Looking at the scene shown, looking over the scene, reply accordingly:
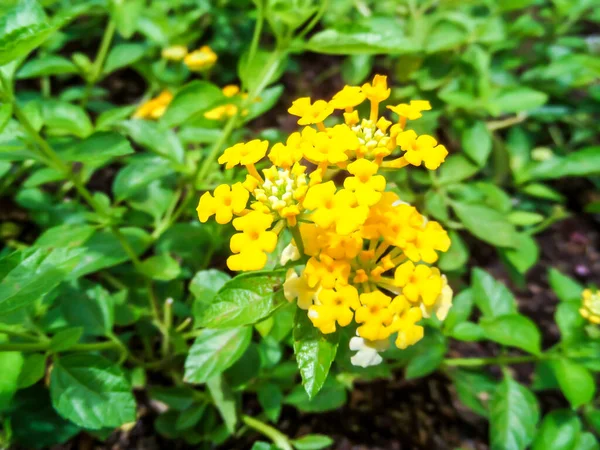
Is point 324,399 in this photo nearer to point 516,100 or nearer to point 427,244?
point 427,244

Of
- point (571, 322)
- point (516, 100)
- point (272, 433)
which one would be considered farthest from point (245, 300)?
point (516, 100)

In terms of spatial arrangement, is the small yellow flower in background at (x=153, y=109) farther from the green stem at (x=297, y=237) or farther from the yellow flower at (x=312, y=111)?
the green stem at (x=297, y=237)

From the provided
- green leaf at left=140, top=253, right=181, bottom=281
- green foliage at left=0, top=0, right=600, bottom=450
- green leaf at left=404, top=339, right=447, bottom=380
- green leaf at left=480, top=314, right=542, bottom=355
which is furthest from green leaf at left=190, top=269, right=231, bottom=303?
green leaf at left=480, top=314, right=542, bottom=355

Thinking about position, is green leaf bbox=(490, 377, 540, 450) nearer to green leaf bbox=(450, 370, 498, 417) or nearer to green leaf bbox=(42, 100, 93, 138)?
green leaf bbox=(450, 370, 498, 417)

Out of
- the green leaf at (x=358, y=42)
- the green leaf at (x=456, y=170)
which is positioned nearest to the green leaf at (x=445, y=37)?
the green leaf at (x=456, y=170)

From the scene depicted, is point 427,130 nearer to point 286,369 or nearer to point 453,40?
Answer: point 453,40

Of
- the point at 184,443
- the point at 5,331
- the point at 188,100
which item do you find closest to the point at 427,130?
the point at 188,100
